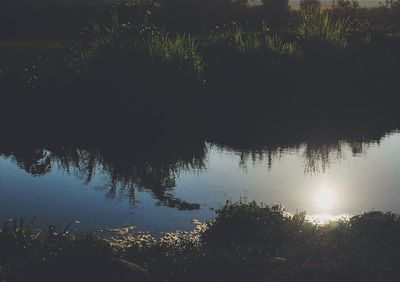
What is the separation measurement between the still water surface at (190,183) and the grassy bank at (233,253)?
70.3 inches

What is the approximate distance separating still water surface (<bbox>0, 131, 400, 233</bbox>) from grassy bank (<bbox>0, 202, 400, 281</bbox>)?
5.86ft

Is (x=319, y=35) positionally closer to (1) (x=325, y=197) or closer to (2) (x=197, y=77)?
(2) (x=197, y=77)

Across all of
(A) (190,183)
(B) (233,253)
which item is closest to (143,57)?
(A) (190,183)

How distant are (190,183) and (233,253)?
556cm

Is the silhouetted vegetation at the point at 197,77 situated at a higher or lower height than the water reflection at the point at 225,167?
higher

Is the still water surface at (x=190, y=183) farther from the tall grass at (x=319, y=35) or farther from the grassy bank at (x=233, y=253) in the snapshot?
the tall grass at (x=319, y=35)

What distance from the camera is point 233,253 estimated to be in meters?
8.85

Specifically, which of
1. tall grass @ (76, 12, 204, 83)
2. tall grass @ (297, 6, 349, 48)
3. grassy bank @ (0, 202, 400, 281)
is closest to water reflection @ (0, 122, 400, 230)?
grassy bank @ (0, 202, 400, 281)

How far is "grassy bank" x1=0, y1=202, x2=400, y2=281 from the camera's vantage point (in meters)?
7.98

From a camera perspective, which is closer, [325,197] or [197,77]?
[325,197]

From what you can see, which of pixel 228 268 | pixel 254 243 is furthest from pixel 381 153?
pixel 228 268

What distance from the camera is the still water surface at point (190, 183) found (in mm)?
12305

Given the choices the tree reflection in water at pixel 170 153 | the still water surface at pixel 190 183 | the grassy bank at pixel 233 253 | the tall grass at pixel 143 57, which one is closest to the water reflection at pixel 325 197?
the still water surface at pixel 190 183

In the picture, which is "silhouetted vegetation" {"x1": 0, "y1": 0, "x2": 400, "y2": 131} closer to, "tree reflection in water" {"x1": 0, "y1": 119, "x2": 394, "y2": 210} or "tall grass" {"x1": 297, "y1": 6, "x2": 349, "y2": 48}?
"tall grass" {"x1": 297, "y1": 6, "x2": 349, "y2": 48}
